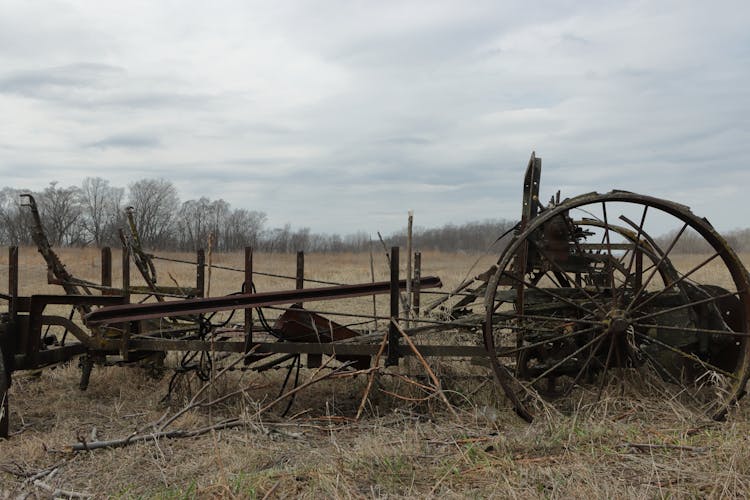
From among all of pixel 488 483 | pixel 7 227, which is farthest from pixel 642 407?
pixel 7 227

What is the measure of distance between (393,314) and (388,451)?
150 centimetres

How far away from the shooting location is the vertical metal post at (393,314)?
5.38 meters

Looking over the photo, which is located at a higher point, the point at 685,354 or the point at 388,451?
the point at 685,354

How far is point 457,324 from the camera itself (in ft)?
18.0

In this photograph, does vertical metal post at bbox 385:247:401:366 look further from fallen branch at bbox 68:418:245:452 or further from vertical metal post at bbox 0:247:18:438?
vertical metal post at bbox 0:247:18:438

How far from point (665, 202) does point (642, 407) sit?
181 centimetres

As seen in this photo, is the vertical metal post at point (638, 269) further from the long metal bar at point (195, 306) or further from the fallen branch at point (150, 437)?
the fallen branch at point (150, 437)

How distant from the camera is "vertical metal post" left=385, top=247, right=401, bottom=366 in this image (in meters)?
5.38

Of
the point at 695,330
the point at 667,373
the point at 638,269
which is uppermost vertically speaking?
the point at 638,269

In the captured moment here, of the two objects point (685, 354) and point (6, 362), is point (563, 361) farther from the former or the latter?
point (6, 362)

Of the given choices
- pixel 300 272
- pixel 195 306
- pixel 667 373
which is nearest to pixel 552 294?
pixel 667 373

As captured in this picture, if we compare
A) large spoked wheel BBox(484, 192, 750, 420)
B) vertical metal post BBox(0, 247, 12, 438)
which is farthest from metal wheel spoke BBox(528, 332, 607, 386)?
vertical metal post BBox(0, 247, 12, 438)

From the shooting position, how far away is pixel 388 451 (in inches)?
163

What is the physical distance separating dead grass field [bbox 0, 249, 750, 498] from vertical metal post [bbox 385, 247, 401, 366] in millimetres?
492
